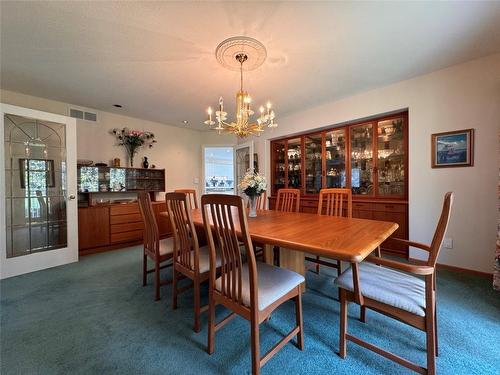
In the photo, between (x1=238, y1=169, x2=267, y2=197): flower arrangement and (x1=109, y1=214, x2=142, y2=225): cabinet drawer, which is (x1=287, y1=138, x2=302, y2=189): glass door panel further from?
(x1=109, y1=214, x2=142, y2=225): cabinet drawer

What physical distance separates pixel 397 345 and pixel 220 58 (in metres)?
2.79

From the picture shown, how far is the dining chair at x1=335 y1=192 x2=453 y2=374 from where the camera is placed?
1.08 metres

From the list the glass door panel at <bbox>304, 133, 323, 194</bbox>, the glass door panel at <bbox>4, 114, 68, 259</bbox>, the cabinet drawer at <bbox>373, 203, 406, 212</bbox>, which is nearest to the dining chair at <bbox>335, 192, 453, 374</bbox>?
the cabinet drawer at <bbox>373, 203, 406, 212</bbox>

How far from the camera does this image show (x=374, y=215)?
3246 millimetres

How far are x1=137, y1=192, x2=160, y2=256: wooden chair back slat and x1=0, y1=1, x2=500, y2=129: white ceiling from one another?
147 centimetres

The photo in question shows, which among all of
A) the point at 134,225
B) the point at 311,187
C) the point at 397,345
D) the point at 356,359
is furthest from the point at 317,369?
the point at 134,225

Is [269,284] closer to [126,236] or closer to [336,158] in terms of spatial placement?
[336,158]

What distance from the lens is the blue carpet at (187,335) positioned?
1.28 metres

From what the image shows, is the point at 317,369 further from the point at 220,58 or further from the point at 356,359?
the point at 220,58

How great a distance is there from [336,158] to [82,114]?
14.8 feet

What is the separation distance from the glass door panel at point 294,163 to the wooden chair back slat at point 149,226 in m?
3.03

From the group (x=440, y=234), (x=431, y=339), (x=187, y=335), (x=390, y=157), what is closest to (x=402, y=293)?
(x=431, y=339)

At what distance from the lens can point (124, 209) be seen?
3674 millimetres

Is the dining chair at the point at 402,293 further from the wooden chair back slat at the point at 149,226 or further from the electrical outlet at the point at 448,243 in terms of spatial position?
the electrical outlet at the point at 448,243
